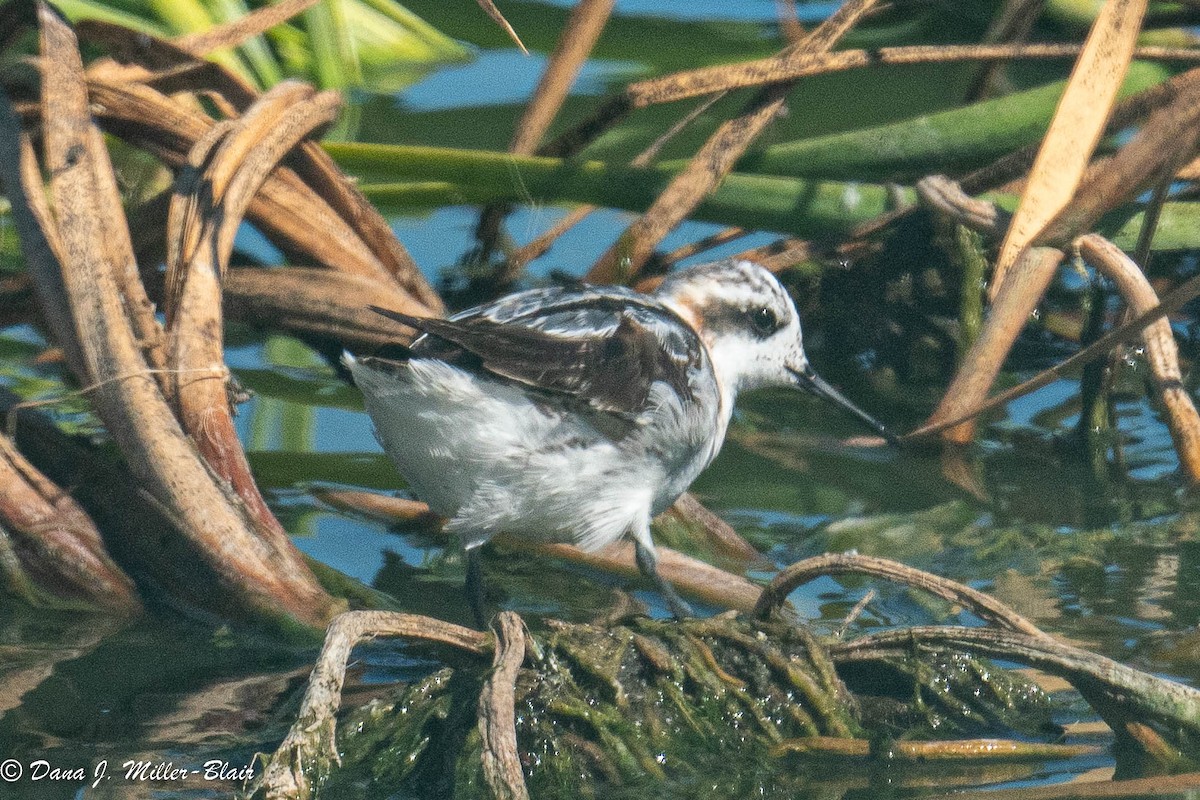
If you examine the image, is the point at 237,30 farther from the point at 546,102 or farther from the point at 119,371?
the point at 119,371

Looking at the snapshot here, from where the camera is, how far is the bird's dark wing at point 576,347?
11.3 feet

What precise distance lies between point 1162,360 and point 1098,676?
164 cm

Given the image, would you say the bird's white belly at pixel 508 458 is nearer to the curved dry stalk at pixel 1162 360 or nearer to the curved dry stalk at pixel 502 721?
the curved dry stalk at pixel 502 721

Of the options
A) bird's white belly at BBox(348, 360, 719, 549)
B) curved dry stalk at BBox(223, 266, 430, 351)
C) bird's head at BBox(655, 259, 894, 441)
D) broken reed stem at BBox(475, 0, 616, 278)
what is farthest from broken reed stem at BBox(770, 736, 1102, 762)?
broken reed stem at BBox(475, 0, 616, 278)

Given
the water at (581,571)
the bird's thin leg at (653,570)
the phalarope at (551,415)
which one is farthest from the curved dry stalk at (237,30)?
the bird's thin leg at (653,570)

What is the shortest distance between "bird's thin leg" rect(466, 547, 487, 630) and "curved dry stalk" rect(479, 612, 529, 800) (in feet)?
2.83

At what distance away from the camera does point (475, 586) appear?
148 inches

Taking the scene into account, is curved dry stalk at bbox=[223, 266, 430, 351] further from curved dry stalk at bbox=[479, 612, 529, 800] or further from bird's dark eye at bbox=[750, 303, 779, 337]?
curved dry stalk at bbox=[479, 612, 529, 800]

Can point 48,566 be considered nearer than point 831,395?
Yes

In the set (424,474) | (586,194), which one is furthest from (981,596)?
(586,194)

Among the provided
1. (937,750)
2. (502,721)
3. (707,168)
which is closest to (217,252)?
(707,168)

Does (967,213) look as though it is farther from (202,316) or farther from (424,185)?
(202,316)

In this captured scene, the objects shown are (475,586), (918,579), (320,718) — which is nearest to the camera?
(320,718)

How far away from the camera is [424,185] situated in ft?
17.4
